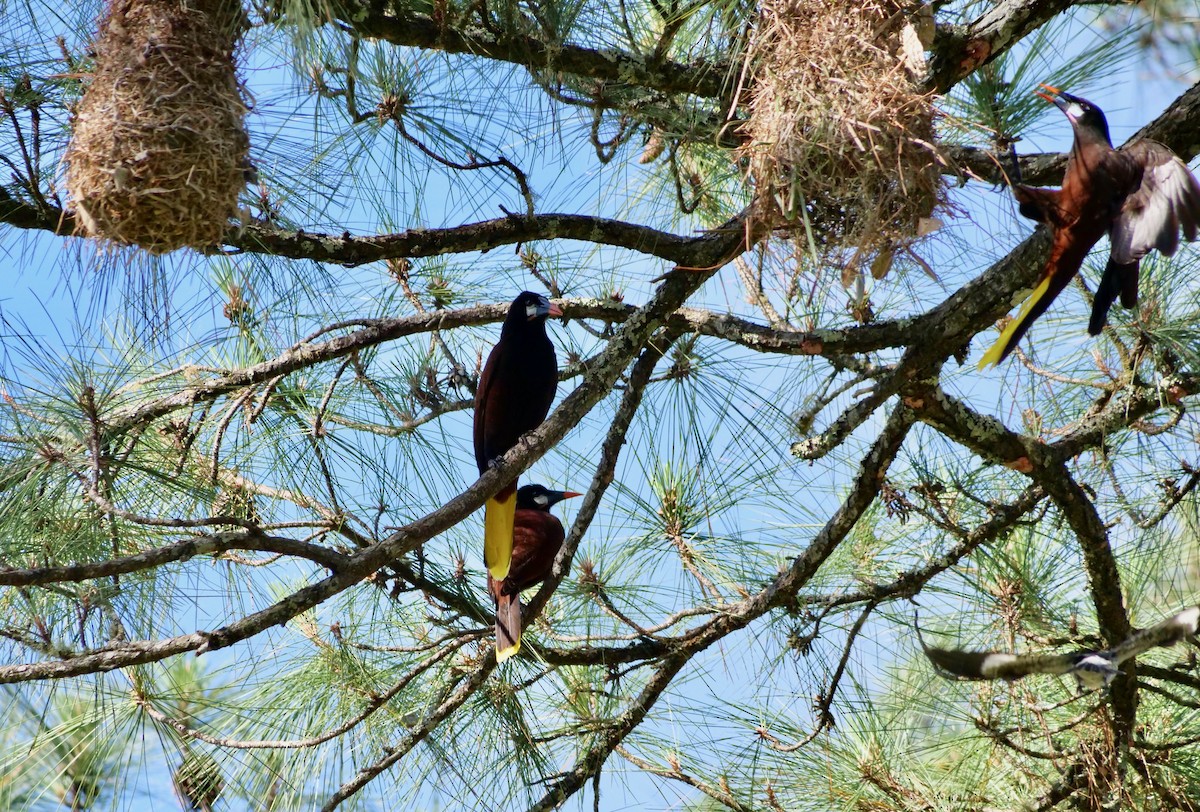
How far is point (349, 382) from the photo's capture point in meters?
2.67

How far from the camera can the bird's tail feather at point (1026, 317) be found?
207cm

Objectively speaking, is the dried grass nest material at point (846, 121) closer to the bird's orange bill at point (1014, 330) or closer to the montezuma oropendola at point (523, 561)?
the bird's orange bill at point (1014, 330)

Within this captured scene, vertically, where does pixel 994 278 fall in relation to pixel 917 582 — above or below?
above

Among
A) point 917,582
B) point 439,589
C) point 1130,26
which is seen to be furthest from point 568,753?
point 1130,26

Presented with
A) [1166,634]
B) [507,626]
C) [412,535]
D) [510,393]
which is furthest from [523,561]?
[1166,634]

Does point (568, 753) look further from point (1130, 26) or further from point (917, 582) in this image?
point (1130, 26)

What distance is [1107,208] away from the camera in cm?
202

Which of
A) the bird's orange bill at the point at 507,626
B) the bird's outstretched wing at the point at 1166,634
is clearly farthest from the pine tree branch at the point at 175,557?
the bird's outstretched wing at the point at 1166,634

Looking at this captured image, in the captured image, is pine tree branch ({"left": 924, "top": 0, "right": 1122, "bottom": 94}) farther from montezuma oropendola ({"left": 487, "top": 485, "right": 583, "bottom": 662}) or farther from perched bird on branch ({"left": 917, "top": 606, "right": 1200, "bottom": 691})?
montezuma oropendola ({"left": 487, "top": 485, "right": 583, "bottom": 662})

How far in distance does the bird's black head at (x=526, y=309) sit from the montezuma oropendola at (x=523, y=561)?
0.51m

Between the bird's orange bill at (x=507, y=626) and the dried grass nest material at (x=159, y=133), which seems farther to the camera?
the bird's orange bill at (x=507, y=626)

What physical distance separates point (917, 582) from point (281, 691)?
1.52 m

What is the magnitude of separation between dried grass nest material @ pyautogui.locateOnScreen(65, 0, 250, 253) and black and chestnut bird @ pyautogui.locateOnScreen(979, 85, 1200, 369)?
1364mm

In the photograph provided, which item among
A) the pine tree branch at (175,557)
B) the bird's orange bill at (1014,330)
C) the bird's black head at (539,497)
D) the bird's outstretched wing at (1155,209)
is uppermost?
the bird's black head at (539,497)
